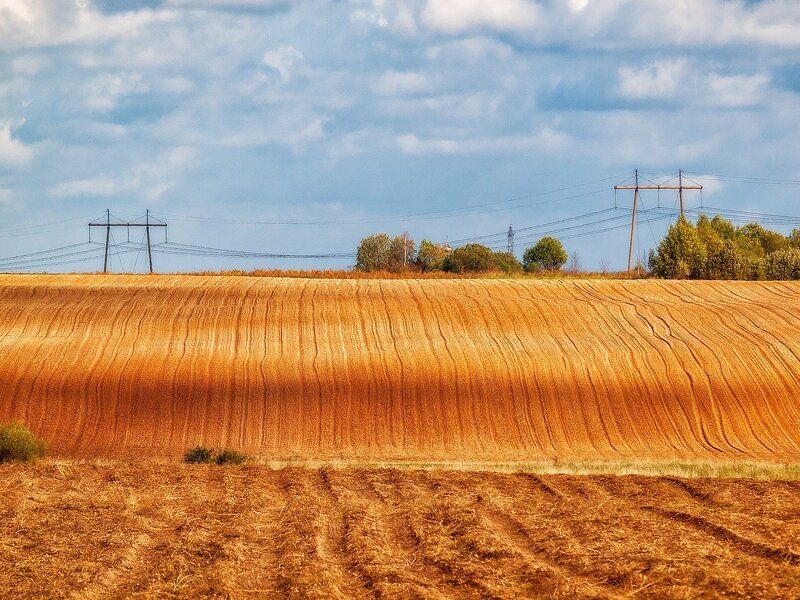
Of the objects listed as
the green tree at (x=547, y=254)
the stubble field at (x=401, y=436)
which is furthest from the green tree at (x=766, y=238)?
the stubble field at (x=401, y=436)

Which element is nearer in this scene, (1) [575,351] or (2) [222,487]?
(2) [222,487]

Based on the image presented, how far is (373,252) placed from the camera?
12600 centimetres

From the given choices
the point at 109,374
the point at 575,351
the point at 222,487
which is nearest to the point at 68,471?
the point at 222,487

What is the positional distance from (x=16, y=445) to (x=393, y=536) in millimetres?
16773

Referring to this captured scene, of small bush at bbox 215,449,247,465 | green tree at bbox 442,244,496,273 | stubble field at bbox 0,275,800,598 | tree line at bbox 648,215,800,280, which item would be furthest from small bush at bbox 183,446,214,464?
green tree at bbox 442,244,496,273

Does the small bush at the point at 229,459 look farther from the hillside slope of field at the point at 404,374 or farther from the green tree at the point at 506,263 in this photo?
the green tree at the point at 506,263

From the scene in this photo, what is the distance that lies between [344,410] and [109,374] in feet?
32.0

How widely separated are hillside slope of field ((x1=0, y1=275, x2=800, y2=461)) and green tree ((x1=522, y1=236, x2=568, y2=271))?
68.9 meters

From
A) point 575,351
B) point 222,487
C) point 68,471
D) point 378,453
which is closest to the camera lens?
point 222,487

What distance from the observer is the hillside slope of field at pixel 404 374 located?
40375 millimetres

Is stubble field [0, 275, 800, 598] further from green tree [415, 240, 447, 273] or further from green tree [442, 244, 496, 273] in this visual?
green tree [415, 240, 447, 273]

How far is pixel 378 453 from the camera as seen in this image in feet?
127

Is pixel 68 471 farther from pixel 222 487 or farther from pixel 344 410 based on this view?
pixel 344 410

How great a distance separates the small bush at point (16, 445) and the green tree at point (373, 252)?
89501 millimetres
